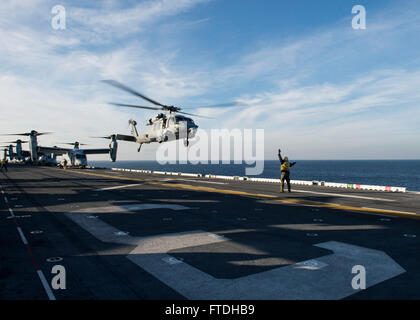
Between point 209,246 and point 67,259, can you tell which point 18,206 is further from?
point 209,246

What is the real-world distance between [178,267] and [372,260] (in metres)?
4.59

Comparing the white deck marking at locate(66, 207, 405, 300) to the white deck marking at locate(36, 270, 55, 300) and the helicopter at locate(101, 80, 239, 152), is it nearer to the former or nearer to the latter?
the white deck marking at locate(36, 270, 55, 300)

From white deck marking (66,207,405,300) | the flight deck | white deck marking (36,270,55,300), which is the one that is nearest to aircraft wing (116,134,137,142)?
the flight deck

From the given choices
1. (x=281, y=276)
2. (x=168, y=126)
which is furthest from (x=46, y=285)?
(x=168, y=126)

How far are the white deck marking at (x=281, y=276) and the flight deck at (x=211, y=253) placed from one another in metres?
0.02

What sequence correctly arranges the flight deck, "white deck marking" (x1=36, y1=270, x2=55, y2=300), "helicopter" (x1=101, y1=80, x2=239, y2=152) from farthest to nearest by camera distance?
1. "helicopter" (x1=101, y1=80, x2=239, y2=152)
2. the flight deck
3. "white deck marking" (x1=36, y1=270, x2=55, y2=300)

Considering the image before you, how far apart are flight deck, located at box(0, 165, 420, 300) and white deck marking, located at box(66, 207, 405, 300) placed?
2cm

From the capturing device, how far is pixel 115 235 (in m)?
9.02

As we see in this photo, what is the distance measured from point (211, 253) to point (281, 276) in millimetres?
2085

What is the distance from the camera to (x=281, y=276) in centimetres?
556

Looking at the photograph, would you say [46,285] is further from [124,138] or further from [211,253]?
[124,138]

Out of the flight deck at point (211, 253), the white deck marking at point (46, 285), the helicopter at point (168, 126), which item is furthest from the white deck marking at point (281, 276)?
the helicopter at point (168, 126)

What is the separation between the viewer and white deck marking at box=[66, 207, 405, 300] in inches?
191

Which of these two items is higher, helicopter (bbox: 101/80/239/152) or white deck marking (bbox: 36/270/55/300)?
helicopter (bbox: 101/80/239/152)
